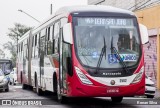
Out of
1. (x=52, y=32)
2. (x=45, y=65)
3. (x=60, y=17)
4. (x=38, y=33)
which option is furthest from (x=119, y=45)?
(x=38, y=33)

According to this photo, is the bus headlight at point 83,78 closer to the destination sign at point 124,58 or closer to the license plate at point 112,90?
the license plate at point 112,90

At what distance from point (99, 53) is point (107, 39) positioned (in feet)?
1.88

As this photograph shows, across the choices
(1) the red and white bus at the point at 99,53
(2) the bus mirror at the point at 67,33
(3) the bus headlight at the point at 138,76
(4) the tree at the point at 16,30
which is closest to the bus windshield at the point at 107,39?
(1) the red and white bus at the point at 99,53

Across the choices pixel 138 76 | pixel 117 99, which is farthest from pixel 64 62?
pixel 117 99

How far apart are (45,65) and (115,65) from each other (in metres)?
5.65

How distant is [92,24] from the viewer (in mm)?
15492

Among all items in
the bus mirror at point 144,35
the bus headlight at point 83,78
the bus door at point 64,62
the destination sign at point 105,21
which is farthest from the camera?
the bus mirror at point 144,35

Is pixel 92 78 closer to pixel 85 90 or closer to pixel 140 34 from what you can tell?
pixel 85 90

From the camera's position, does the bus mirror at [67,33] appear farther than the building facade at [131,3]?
No

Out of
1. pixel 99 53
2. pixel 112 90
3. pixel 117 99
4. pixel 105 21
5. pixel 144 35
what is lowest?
pixel 117 99

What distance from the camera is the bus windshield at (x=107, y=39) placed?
15023mm

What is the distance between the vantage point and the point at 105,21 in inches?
616

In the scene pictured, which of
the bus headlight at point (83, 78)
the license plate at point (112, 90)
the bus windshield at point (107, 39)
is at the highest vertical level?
the bus windshield at point (107, 39)

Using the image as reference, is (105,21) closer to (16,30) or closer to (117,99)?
(117,99)
